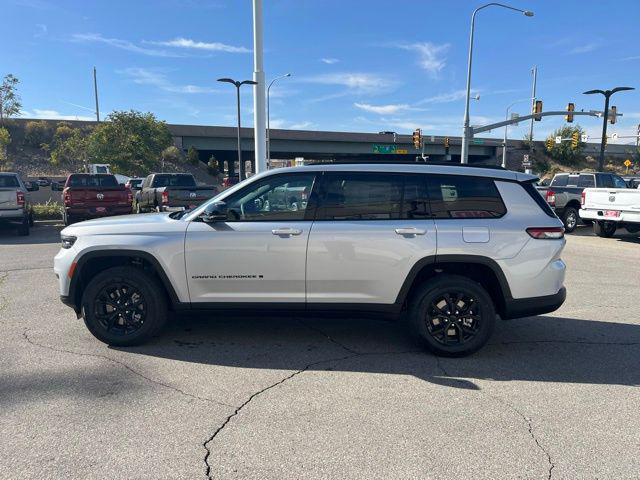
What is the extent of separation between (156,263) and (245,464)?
2.29 metres

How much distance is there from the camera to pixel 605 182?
1598 centimetres

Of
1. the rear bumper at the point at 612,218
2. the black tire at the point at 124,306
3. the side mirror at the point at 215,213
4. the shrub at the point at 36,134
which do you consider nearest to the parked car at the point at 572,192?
the rear bumper at the point at 612,218

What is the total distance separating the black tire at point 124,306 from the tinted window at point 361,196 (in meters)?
1.84

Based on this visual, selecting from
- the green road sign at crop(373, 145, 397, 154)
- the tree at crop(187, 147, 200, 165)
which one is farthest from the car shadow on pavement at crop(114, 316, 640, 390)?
the green road sign at crop(373, 145, 397, 154)

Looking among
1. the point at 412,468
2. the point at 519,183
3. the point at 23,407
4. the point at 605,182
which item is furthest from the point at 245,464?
the point at 605,182

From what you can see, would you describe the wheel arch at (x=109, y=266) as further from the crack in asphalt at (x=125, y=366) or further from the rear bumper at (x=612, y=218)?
the rear bumper at (x=612, y=218)

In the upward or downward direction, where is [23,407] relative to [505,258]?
downward

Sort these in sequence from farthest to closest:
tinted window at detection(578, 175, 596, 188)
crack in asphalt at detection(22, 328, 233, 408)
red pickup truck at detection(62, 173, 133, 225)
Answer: tinted window at detection(578, 175, 596, 188), red pickup truck at detection(62, 173, 133, 225), crack in asphalt at detection(22, 328, 233, 408)

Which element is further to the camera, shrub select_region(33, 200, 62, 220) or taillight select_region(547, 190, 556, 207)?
shrub select_region(33, 200, 62, 220)

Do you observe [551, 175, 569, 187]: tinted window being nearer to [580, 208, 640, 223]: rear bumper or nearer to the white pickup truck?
the white pickup truck

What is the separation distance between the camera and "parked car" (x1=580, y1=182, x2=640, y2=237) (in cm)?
1204

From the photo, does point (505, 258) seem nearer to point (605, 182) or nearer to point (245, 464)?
point (245, 464)

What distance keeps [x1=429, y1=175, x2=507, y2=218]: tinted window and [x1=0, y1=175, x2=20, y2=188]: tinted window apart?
1317 centimetres

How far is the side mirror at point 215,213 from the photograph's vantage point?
4.38 meters
